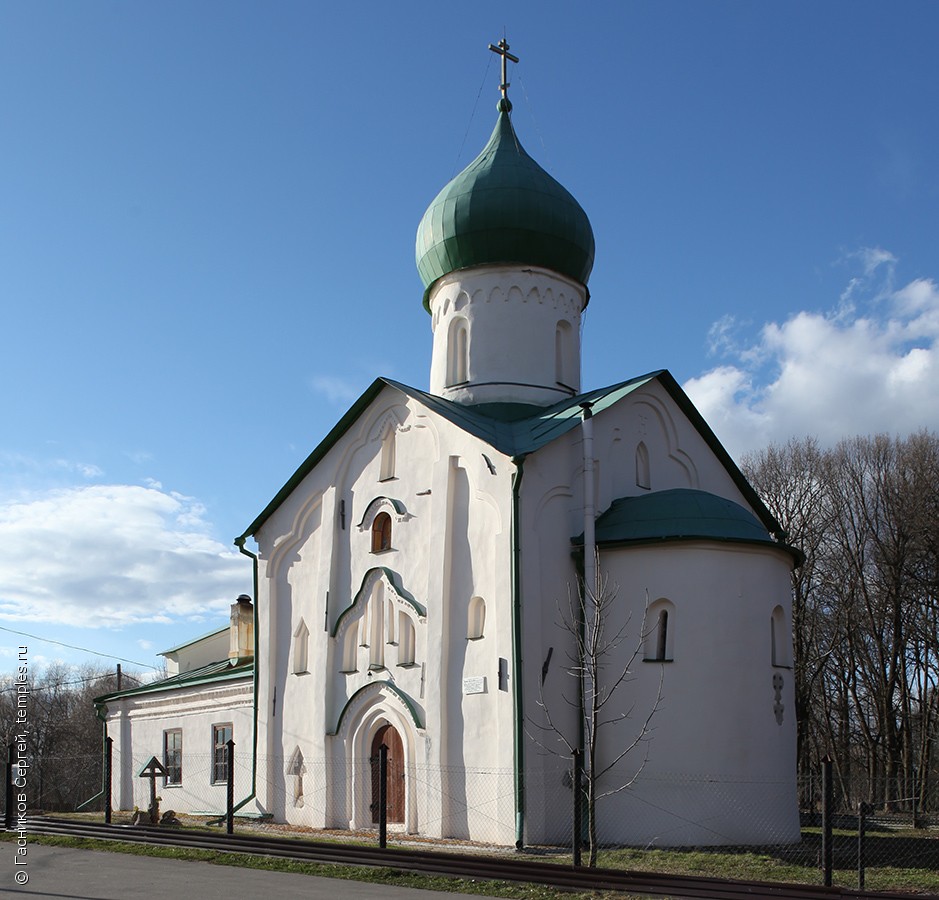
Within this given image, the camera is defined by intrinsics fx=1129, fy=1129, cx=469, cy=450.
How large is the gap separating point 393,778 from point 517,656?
11.3ft

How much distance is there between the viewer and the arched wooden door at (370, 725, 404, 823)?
17.0m

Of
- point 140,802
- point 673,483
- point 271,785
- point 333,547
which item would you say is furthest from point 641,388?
point 140,802

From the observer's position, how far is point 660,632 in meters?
15.6

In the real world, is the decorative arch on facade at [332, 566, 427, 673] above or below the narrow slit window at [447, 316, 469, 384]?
below

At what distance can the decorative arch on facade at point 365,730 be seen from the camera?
54.8ft

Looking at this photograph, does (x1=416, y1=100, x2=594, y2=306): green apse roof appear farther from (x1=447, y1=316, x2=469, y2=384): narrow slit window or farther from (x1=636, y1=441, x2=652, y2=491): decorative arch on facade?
(x1=636, y1=441, x2=652, y2=491): decorative arch on facade

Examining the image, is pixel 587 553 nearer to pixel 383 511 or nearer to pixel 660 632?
pixel 660 632

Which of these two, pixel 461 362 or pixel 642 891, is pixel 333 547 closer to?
pixel 461 362

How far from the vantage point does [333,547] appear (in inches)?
740

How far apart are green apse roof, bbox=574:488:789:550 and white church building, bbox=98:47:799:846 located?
1.4 inches

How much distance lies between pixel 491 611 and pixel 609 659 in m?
1.76

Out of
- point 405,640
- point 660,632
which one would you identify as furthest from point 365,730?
point 660,632

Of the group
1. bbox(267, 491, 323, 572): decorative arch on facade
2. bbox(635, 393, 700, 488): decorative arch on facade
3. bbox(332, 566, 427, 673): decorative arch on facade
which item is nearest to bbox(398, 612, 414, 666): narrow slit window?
bbox(332, 566, 427, 673): decorative arch on facade

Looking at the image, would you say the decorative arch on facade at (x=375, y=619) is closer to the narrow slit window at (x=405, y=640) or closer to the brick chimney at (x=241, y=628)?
the narrow slit window at (x=405, y=640)
